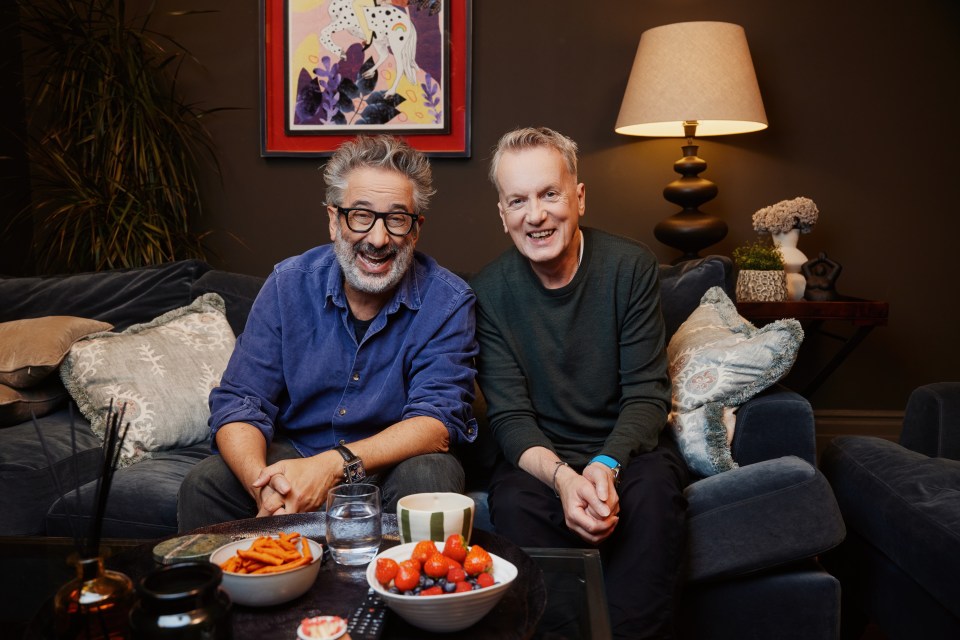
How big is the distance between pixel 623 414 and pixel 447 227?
1.72m

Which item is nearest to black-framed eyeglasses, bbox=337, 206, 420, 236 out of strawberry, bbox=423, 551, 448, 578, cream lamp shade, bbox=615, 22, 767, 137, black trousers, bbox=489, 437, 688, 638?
black trousers, bbox=489, 437, 688, 638

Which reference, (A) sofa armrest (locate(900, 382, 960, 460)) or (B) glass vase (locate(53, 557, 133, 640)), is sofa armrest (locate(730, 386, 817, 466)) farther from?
(B) glass vase (locate(53, 557, 133, 640))

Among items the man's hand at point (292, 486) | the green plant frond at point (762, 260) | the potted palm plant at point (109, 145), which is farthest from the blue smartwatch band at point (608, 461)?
the potted palm plant at point (109, 145)

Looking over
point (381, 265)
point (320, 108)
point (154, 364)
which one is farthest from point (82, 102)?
point (381, 265)

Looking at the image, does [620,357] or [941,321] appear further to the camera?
[941,321]

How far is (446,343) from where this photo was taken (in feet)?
5.98

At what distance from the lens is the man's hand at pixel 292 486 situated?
1513 millimetres

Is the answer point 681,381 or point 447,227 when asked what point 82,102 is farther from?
point 681,381

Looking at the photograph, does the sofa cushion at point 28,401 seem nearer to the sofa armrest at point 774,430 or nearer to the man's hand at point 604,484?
the man's hand at point 604,484

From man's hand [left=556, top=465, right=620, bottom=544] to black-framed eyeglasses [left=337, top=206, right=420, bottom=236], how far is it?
676 millimetres

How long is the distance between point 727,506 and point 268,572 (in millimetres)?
1038

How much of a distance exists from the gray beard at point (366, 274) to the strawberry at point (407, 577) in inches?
36.3

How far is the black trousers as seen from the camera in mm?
1478

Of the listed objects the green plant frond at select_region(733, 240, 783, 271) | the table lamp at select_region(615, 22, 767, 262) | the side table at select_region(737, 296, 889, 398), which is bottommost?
the side table at select_region(737, 296, 889, 398)
